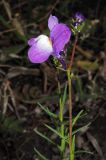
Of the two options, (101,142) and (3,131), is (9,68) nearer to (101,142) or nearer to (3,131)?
(3,131)

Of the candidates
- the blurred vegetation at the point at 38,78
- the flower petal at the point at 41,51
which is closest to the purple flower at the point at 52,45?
the flower petal at the point at 41,51

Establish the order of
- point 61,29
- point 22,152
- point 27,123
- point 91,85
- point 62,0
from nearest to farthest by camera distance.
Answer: point 61,29 < point 22,152 < point 27,123 < point 91,85 < point 62,0

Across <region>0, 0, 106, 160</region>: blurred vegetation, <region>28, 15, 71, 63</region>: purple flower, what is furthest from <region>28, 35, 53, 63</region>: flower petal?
<region>0, 0, 106, 160</region>: blurred vegetation

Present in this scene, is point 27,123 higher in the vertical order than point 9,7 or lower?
lower

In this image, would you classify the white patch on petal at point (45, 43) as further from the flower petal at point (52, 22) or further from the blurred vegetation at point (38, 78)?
the blurred vegetation at point (38, 78)

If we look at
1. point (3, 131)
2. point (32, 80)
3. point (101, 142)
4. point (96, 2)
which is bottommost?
point (101, 142)

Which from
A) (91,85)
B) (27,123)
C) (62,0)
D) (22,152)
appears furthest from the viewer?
(62,0)

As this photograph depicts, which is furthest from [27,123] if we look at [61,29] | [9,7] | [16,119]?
[61,29]

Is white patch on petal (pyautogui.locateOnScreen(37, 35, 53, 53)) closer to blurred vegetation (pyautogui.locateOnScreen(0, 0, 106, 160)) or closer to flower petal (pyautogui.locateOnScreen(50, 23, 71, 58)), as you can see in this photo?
flower petal (pyautogui.locateOnScreen(50, 23, 71, 58))

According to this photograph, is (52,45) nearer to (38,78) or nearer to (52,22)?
(52,22)
